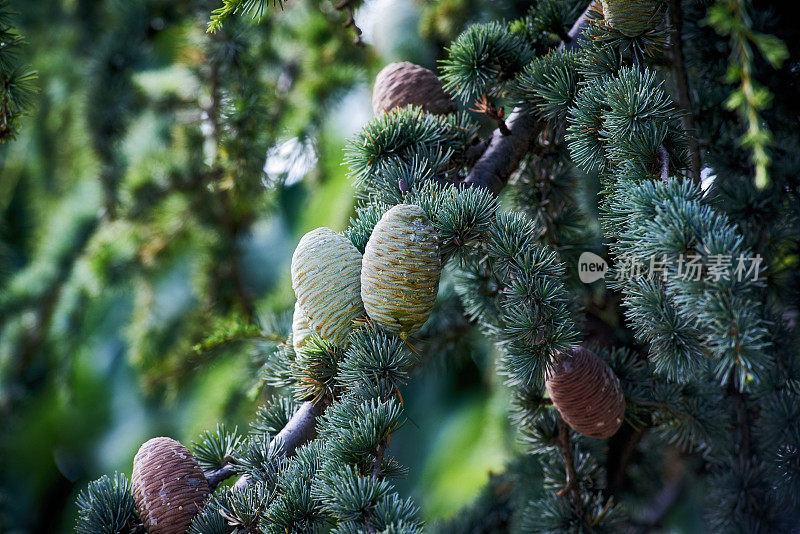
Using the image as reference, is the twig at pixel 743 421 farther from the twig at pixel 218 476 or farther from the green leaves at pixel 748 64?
the twig at pixel 218 476

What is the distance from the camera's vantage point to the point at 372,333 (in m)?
0.67

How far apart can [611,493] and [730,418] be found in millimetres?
219

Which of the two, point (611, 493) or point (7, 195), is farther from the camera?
point (7, 195)

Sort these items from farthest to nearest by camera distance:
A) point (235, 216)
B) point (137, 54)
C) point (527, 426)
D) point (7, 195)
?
point (7, 195), point (235, 216), point (137, 54), point (527, 426)

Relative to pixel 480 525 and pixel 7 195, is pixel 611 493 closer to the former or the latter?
pixel 480 525

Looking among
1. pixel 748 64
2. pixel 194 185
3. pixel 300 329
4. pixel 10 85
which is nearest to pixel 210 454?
pixel 300 329

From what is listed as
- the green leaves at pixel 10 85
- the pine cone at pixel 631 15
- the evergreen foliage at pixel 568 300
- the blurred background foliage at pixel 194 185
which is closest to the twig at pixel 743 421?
the evergreen foliage at pixel 568 300

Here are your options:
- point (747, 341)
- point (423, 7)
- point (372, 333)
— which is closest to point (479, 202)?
point (372, 333)

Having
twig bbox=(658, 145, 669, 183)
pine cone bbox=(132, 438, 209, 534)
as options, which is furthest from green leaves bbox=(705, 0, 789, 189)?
pine cone bbox=(132, 438, 209, 534)

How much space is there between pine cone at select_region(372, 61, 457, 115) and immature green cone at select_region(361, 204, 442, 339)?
0.26 metres

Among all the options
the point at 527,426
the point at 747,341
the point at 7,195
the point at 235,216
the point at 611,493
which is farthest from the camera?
the point at 7,195

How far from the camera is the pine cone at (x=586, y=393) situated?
2.39ft

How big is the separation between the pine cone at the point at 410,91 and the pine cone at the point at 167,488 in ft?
1.65

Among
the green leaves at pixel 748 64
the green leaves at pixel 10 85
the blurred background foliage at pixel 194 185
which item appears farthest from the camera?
the blurred background foliage at pixel 194 185
